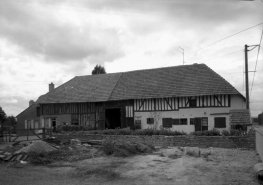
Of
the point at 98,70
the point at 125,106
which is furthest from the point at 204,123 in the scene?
the point at 98,70

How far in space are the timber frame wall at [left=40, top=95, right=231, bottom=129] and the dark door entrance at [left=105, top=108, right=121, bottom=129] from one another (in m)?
0.55

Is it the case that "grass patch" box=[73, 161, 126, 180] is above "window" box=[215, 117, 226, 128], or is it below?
below

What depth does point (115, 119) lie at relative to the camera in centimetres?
3167

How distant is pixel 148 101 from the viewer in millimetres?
27922

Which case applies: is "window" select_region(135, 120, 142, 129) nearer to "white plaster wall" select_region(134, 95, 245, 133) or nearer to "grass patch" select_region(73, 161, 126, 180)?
"white plaster wall" select_region(134, 95, 245, 133)

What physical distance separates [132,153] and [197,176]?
558 cm

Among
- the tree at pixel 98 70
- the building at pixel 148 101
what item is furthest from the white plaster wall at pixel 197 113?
the tree at pixel 98 70

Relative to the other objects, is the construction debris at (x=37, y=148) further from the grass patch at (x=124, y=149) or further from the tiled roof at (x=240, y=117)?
the tiled roof at (x=240, y=117)

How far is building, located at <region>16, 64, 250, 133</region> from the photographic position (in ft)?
82.1

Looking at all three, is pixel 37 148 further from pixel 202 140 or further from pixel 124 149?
pixel 202 140

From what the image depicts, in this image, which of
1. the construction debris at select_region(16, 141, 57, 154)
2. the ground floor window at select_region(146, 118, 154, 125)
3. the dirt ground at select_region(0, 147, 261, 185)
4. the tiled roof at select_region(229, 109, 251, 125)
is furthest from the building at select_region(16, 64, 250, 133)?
the construction debris at select_region(16, 141, 57, 154)

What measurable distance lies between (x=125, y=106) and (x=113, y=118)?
3122 millimetres

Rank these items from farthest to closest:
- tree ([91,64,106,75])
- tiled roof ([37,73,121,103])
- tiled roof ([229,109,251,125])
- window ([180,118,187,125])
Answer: tree ([91,64,106,75]), tiled roof ([37,73,121,103]), window ([180,118,187,125]), tiled roof ([229,109,251,125])

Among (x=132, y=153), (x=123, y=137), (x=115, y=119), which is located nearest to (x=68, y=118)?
(x=115, y=119)
